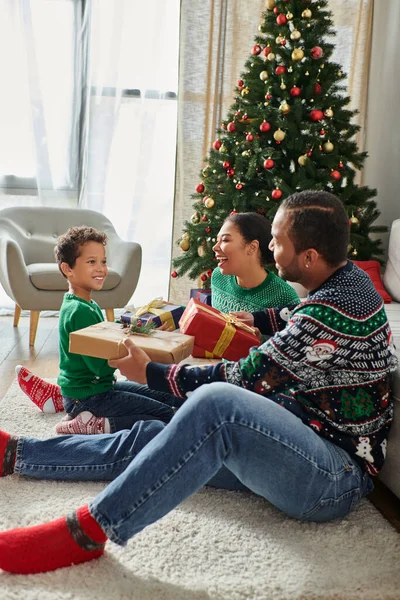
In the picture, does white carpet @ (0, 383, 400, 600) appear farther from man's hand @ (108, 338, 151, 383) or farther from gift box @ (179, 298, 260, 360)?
gift box @ (179, 298, 260, 360)

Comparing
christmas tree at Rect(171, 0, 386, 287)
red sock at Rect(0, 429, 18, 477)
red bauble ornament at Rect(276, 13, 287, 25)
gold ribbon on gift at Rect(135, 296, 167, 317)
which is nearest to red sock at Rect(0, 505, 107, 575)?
red sock at Rect(0, 429, 18, 477)

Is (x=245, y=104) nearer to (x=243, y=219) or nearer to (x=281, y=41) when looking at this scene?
(x=281, y=41)

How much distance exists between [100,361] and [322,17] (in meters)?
2.72

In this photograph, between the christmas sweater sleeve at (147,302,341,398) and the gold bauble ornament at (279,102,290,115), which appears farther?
the gold bauble ornament at (279,102,290,115)

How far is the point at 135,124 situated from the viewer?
187 inches

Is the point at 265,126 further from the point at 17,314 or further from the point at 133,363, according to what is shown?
the point at 133,363

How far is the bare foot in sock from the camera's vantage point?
1.97 meters

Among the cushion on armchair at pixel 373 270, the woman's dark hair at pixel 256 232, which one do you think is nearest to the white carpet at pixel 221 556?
the woman's dark hair at pixel 256 232

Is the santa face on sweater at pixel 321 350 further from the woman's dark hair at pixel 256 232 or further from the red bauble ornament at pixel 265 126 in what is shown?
the red bauble ornament at pixel 265 126

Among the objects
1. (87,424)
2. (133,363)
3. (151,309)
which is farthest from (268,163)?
(133,363)

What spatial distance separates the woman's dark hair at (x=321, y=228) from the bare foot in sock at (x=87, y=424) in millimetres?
902

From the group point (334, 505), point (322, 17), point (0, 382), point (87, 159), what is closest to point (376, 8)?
point (322, 17)

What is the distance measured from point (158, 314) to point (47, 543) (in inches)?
40.5

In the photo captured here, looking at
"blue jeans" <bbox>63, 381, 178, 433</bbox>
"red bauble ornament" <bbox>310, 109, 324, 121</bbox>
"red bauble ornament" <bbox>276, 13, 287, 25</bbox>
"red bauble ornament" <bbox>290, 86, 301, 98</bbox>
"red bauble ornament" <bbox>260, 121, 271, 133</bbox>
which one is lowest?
"blue jeans" <bbox>63, 381, 178, 433</bbox>
